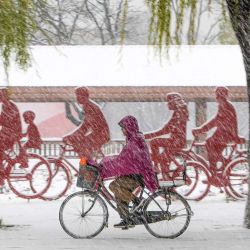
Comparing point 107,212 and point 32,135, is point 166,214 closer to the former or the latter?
point 107,212

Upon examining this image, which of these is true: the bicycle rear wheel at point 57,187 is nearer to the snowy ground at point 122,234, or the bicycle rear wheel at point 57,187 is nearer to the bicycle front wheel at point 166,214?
the snowy ground at point 122,234

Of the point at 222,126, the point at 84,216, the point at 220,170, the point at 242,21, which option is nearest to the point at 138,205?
the point at 84,216

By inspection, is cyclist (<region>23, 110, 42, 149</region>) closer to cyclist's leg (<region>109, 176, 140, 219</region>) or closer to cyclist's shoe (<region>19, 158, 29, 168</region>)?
cyclist's shoe (<region>19, 158, 29, 168</region>)

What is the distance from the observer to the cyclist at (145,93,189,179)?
14.9 metres

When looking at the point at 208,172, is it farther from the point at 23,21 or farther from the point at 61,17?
the point at 61,17

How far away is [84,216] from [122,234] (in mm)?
687

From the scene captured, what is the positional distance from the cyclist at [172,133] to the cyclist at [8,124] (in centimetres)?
231

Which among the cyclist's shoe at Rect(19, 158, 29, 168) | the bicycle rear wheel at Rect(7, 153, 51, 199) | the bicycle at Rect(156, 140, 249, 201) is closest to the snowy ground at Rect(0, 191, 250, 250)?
the bicycle at Rect(156, 140, 249, 201)

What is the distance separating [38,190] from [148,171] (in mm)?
6009

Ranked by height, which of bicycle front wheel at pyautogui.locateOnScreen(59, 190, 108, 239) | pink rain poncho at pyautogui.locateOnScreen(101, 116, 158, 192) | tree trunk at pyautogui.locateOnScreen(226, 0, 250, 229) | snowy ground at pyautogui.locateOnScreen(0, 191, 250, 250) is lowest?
snowy ground at pyautogui.locateOnScreen(0, 191, 250, 250)

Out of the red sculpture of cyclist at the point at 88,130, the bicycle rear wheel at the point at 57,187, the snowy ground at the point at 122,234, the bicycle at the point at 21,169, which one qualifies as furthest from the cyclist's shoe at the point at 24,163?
the snowy ground at the point at 122,234

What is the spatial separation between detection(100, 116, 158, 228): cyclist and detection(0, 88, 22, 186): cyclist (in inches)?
189

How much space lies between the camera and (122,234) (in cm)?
1116

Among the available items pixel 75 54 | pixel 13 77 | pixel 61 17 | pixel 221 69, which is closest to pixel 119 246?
pixel 13 77
